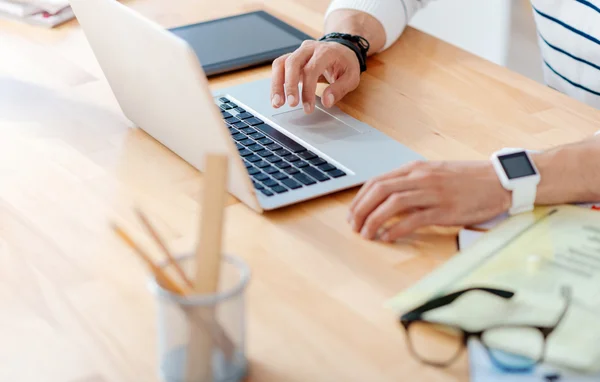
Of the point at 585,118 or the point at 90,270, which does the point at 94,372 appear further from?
the point at 585,118

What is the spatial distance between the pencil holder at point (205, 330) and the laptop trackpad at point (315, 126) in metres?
0.51

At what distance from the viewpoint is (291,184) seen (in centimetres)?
113

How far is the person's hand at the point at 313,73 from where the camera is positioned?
134 centimetres

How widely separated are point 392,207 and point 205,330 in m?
0.37

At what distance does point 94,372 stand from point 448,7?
245 cm

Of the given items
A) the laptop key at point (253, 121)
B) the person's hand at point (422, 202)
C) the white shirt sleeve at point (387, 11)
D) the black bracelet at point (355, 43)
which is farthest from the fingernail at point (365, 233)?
the white shirt sleeve at point (387, 11)

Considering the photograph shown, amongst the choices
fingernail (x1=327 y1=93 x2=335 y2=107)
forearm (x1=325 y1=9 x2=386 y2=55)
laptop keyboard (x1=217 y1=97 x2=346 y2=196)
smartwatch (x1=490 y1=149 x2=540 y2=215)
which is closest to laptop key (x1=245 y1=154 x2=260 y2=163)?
laptop keyboard (x1=217 y1=97 x2=346 y2=196)

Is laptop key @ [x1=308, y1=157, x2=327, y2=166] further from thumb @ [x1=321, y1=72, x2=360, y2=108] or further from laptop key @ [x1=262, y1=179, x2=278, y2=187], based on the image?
thumb @ [x1=321, y1=72, x2=360, y2=108]

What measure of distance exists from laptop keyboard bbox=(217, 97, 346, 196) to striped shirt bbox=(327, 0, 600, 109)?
0.42m

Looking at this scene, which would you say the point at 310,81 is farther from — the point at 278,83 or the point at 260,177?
the point at 260,177

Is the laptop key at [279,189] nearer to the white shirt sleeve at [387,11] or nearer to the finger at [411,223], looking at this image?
the finger at [411,223]

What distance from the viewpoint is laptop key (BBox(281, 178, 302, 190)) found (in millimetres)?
1125

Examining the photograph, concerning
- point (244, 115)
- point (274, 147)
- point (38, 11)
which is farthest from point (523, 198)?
point (38, 11)

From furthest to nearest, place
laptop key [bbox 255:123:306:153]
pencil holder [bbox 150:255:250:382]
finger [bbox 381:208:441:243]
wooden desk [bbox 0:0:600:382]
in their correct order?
1. laptop key [bbox 255:123:306:153]
2. finger [bbox 381:208:441:243]
3. wooden desk [bbox 0:0:600:382]
4. pencil holder [bbox 150:255:250:382]
